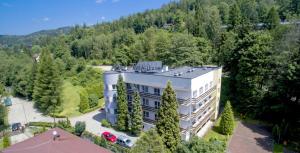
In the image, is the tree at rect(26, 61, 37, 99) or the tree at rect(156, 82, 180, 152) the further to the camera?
the tree at rect(26, 61, 37, 99)

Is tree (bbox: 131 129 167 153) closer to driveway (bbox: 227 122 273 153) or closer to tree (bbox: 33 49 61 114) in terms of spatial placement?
driveway (bbox: 227 122 273 153)

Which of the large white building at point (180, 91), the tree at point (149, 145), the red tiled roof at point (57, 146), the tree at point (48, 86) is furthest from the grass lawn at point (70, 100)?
the tree at point (149, 145)

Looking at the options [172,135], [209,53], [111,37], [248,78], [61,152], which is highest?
[111,37]

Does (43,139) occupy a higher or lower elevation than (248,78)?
lower

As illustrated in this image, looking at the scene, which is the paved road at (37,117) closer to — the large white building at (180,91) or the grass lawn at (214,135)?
the large white building at (180,91)

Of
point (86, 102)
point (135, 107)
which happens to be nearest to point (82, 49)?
point (86, 102)

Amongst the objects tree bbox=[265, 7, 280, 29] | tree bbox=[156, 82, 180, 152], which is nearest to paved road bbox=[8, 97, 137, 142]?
tree bbox=[156, 82, 180, 152]

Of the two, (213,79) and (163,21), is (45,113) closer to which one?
(213,79)
